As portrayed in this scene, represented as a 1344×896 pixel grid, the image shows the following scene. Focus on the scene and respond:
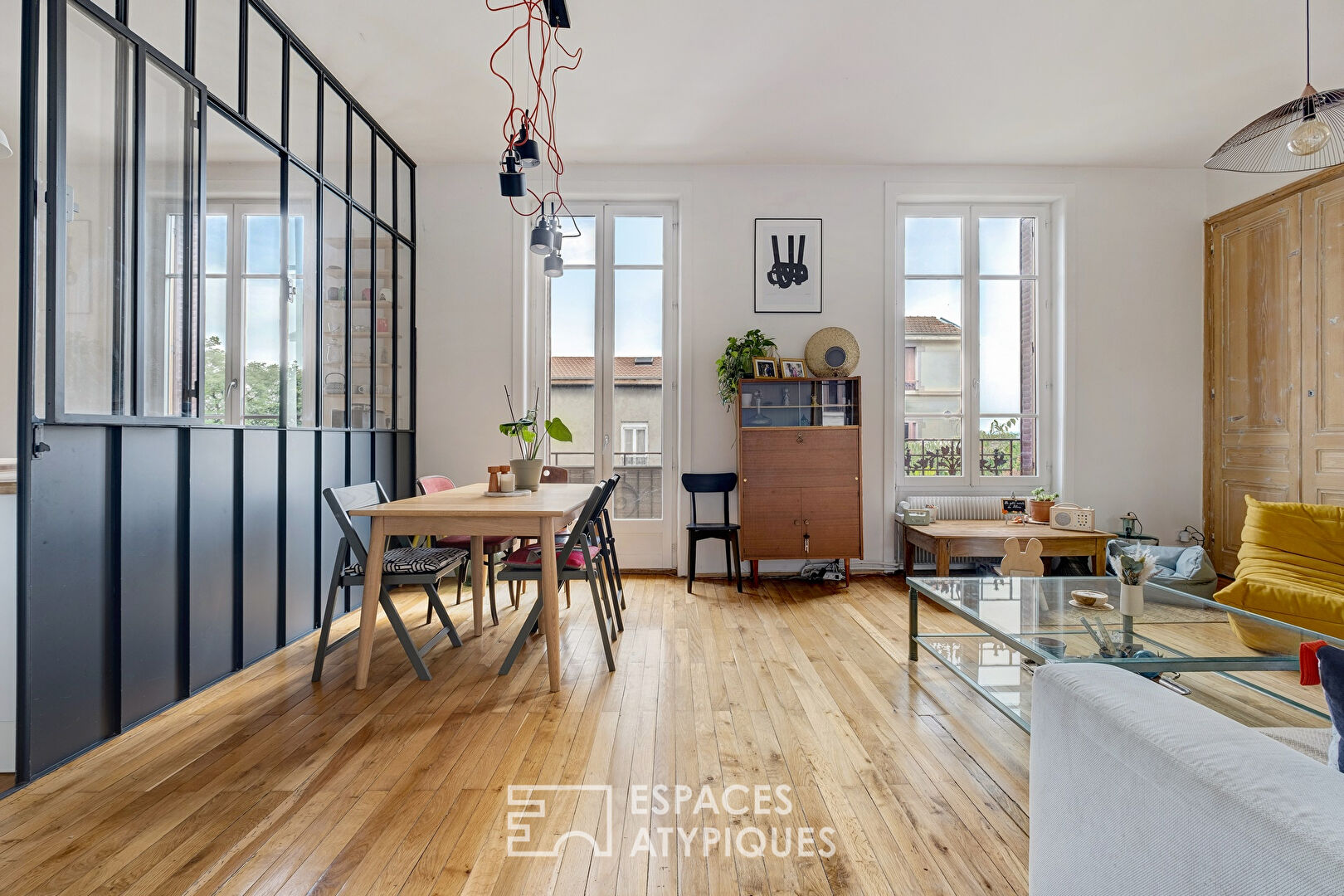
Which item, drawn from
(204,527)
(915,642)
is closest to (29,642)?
(204,527)

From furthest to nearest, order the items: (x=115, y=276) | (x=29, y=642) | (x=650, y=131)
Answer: (x=650, y=131)
(x=115, y=276)
(x=29, y=642)

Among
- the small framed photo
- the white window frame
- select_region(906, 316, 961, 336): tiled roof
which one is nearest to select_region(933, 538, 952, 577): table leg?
the white window frame

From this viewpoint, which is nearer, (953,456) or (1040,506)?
(1040,506)

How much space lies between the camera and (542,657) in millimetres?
3221

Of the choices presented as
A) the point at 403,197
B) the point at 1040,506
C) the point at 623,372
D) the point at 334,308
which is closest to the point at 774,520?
the point at 623,372

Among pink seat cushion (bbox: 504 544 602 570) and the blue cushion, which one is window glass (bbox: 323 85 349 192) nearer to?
pink seat cushion (bbox: 504 544 602 570)

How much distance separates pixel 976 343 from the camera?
538cm

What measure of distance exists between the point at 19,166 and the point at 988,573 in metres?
5.90

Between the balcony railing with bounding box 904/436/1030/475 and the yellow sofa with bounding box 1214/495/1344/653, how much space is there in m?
1.73

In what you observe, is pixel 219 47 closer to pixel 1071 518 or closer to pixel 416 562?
pixel 416 562

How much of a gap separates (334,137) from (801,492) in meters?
3.83

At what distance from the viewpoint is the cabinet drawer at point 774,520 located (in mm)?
4793

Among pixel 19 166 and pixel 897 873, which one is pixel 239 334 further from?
pixel 897 873

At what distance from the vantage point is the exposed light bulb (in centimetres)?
212
